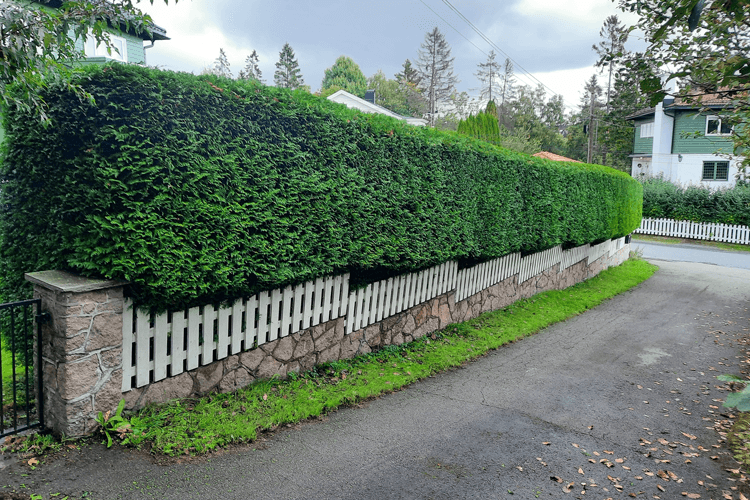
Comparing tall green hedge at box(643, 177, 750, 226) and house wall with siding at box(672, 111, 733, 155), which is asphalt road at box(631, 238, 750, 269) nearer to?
tall green hedge at box(643, 177, 750, 226)

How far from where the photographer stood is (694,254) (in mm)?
24359

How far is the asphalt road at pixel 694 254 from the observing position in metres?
22.0

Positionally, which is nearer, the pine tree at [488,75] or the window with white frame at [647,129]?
the window with white frame at [647,129]

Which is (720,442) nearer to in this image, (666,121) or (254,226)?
(254,226)

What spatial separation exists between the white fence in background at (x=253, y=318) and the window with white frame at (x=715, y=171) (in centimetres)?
3511

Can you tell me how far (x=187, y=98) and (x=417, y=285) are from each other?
16.3 feet

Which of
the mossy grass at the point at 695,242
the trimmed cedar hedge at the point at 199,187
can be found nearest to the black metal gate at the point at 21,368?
the trimmed cedar hedge at the point at 199,187

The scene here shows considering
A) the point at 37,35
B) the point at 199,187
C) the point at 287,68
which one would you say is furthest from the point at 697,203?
the point at 287,68

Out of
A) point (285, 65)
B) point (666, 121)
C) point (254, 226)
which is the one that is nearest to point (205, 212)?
point (254, 226)

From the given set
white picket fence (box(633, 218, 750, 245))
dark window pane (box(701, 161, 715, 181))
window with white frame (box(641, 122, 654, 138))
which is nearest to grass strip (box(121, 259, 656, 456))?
white picket fence (box(633, 218, 750, 245))

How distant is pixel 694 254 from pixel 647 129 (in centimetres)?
1899

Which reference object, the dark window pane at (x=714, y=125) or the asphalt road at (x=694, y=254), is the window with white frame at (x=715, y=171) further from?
the asphalt road at (x=694, y=254)

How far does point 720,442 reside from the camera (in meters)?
5.45

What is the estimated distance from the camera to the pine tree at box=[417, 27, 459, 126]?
6806 cm
